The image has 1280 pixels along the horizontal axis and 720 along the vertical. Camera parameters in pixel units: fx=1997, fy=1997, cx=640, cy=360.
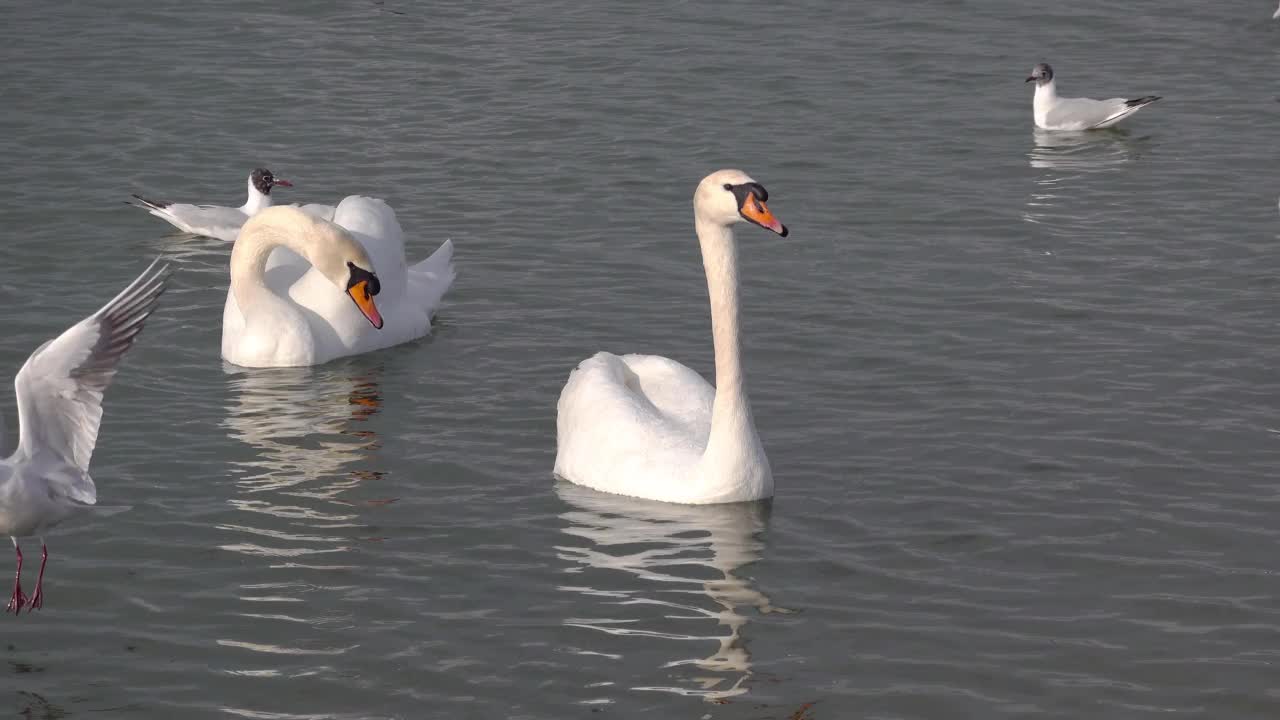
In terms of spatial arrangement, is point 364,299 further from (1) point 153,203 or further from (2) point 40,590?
(2) point 40,590

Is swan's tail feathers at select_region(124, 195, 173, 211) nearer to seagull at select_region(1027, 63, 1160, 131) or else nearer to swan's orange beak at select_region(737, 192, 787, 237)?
swan's orange beak at select_region(737, 192, 787, 237)

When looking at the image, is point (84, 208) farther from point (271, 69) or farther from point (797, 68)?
point (797, 68)

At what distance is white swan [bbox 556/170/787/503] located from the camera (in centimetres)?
961

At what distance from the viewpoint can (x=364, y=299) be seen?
12.3 metres

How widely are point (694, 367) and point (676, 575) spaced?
10.7ft

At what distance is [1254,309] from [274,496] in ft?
21.1


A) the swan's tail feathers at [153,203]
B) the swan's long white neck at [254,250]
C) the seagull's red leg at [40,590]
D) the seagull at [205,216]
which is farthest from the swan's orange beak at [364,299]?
the seagull's red leg at [40,590]

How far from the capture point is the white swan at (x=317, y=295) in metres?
12.4

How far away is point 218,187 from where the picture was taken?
16.6 m

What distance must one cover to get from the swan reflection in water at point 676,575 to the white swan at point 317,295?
2.91 meters

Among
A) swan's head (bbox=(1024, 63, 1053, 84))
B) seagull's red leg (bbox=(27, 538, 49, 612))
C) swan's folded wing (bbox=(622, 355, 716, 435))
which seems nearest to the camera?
seagull's red leg (bbox=(27, 538, 49, 612))

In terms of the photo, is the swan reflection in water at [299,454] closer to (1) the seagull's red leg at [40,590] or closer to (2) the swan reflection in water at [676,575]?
(1) the seagull's red leg at [40,590]

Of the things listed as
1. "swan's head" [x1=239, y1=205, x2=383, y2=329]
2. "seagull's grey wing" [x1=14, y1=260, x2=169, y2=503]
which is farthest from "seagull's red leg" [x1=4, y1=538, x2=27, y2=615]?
"swan's head" [x1=239, y1=205, x2=383, y2=329]

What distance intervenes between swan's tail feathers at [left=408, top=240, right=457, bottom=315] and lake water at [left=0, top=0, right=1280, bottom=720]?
237 millimetres
